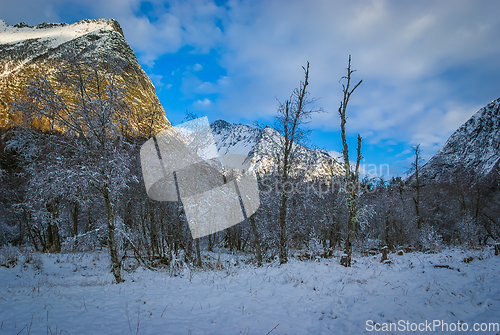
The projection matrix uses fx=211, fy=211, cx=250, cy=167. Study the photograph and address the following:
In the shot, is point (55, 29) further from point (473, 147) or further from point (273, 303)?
point (473, 147)

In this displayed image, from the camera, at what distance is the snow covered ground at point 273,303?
447cm

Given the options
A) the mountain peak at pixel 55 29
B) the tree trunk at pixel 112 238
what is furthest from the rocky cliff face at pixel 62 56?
the tree trunk at pixel 112 238

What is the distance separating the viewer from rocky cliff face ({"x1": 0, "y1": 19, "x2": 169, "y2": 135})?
26.3 ft

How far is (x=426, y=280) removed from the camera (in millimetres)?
6977

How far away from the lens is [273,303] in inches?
228

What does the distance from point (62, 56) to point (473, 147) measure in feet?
382

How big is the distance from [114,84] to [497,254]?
56.1ft

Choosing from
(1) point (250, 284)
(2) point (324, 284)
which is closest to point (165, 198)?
(1) point (250, 284)

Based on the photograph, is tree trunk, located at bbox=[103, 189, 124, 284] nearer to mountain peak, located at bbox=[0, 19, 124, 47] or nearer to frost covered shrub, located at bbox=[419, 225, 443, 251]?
frost covered shrub, located at bbox=[419, 225, 443, 251]

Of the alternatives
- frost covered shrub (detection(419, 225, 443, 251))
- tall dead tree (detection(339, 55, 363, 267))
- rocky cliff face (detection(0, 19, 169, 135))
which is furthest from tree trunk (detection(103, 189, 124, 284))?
frost covered shrub (detection(419, 225, 443, 251))

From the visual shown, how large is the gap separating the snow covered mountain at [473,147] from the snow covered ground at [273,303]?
258ft

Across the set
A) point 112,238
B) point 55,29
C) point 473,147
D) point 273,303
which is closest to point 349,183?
point 273,303

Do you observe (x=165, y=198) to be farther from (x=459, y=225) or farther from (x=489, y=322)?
(x=459, y=225)

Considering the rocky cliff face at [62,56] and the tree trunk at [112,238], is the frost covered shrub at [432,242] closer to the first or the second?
the tree trunk at [112,238]
